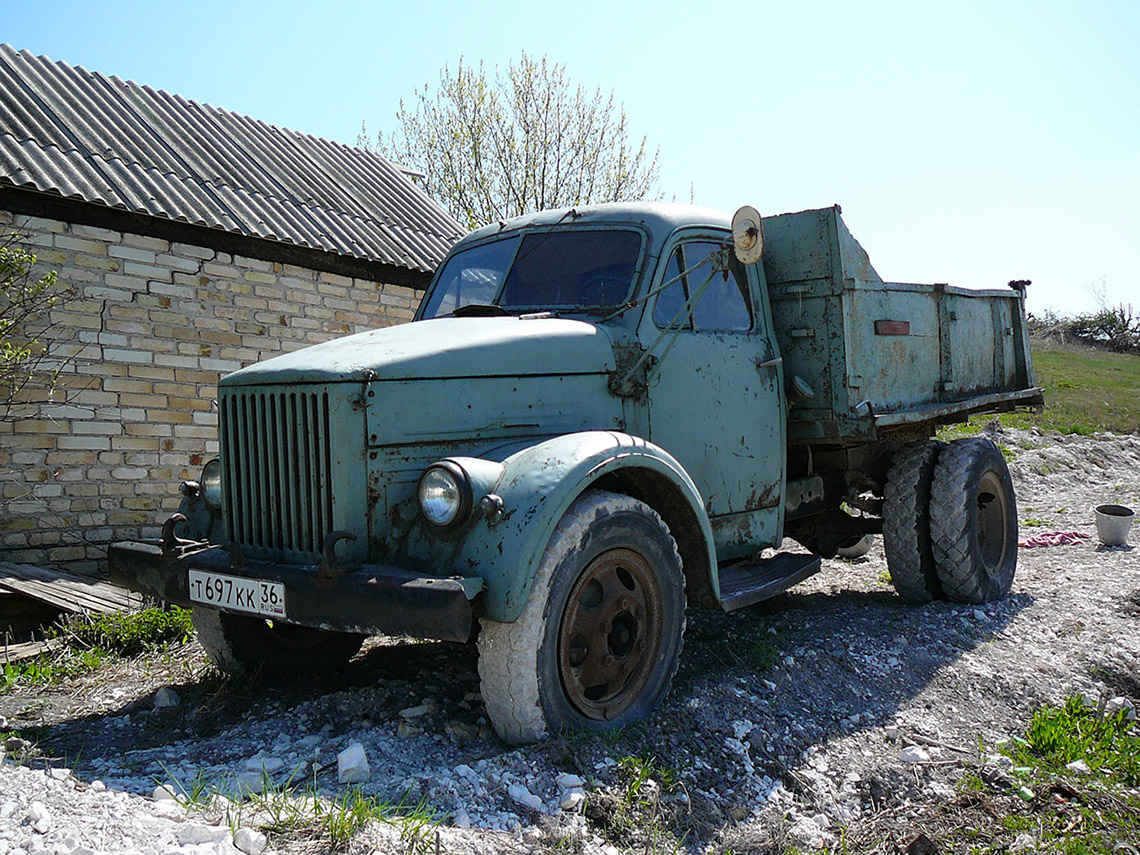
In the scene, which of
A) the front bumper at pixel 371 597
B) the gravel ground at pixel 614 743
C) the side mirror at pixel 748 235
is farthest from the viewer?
the side mirror at pixel 748 235

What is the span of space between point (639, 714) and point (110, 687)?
278cm

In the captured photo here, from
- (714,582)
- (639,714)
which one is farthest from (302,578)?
(714,582)

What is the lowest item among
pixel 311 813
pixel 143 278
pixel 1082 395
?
pixel 311 813

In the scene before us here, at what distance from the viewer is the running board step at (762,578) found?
13.9 feet

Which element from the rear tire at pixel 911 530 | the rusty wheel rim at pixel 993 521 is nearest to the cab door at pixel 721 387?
the rear tire at pixel 911 530

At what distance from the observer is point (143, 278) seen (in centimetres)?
768

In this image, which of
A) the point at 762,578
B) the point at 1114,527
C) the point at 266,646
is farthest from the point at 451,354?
the point at 1114,527

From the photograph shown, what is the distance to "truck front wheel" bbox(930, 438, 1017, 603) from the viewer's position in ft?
18.4

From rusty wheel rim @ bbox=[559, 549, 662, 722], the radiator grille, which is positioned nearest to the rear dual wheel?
rusty wheel rim @ bbox=[559, 549, 662, 722]

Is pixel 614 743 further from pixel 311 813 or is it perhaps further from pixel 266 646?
pixel 266 646

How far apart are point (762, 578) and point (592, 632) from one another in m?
1.48

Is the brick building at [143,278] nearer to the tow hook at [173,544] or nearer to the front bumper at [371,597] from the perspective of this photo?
the tow hook at [173,544]

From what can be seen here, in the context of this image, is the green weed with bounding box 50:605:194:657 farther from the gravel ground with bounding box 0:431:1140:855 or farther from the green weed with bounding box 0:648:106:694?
the gravel ground with bounding box 0:431:1140:855

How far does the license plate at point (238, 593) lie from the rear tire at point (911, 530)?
12.8 ft
